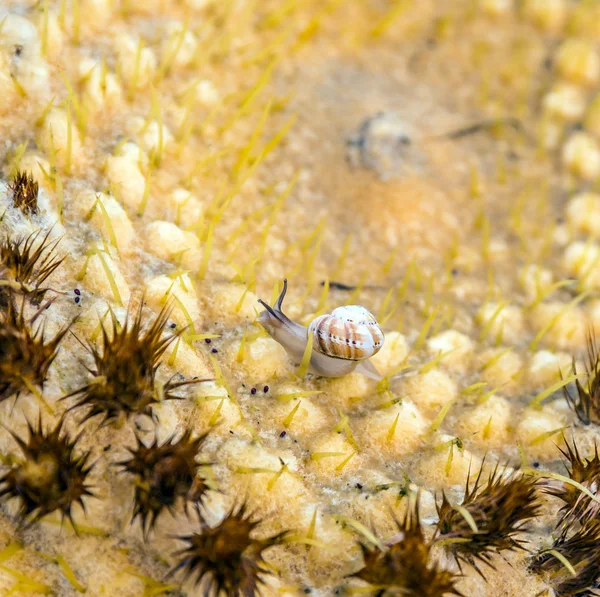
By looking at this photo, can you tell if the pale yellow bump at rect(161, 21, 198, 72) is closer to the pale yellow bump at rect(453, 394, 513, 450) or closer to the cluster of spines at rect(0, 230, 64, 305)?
the cluster of spines at rect(0, 230, 64, 305)

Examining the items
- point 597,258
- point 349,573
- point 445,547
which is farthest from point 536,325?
point 349,573

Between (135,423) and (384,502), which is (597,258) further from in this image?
(135,423)

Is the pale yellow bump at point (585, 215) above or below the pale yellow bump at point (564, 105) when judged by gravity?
below

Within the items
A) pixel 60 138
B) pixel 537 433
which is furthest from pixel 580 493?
pixel 60 138

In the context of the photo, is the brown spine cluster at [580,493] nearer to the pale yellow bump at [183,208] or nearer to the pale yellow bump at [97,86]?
the pale yellow bump at [183,208]

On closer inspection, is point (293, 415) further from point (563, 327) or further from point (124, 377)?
point (563, 327)

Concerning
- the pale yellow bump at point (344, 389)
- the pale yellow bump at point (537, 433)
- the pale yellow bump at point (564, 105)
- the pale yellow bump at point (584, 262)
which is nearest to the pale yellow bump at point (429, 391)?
the pale yellow bump at point (344, 389)
